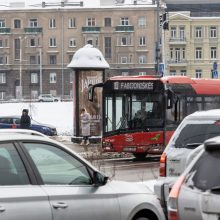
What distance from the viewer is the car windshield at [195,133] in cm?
1086

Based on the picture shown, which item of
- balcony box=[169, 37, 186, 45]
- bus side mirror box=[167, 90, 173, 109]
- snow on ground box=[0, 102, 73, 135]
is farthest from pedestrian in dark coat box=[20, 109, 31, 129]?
balcony box=[169, 37, 186, 45]

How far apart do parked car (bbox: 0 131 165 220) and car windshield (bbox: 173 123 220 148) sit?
2.79 meters

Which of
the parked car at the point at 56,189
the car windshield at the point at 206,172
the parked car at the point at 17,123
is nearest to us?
the car windshield at the point at 206,172

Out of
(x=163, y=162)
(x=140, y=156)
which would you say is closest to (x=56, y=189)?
(x=163, y=162)

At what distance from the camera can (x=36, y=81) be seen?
112 m

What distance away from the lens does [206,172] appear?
19.9 ft

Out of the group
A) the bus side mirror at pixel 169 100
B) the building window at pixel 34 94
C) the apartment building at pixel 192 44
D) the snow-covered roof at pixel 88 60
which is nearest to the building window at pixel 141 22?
the apartment building at pixel 192 44

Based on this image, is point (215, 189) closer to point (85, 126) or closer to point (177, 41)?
point (85, 126)

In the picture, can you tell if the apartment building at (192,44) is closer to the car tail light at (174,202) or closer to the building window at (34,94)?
the building window at (34,94)

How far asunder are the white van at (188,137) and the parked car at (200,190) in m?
4.52

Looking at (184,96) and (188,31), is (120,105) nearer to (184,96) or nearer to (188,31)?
(184,96)

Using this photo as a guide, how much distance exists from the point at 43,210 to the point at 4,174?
1.75 feet

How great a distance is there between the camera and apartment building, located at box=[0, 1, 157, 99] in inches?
4382

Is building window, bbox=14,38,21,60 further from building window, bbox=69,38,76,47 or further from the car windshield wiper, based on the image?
the car windshield wiper
